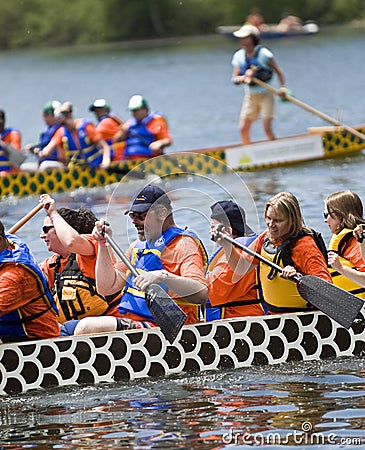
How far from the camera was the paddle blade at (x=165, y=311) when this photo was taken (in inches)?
274

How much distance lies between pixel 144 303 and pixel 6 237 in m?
1.01

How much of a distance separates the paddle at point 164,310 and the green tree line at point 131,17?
166 ft

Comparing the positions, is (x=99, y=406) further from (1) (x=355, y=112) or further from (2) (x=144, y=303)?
(1) (x=355, y=112)

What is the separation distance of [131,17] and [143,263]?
55014 mm

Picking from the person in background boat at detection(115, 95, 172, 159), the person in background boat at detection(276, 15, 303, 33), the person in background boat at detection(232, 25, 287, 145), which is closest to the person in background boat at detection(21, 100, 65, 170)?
the person in background boat at detection(115, 95, 172, 159)

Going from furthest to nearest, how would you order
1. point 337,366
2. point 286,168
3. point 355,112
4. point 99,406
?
point 355,112 → point 286,168 → point 337,366 → point 99,406

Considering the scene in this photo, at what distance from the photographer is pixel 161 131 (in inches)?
595

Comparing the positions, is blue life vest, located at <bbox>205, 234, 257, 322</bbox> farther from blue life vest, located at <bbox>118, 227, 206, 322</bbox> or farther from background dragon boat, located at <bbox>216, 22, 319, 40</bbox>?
background dragon boat, located at <bbox>216, 22, 319, 40</bbox>

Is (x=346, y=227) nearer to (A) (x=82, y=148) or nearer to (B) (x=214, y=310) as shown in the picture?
(B) (x=214, y=310)

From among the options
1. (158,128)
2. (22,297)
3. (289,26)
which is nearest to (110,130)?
(158,128)

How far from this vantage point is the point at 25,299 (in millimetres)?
7043

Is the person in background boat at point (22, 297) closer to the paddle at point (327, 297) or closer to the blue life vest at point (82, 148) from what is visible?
the paddle at point (327, 297)

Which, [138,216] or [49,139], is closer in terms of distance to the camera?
[138,216]

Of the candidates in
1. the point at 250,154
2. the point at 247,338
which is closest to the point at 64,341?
the point at 247,338
